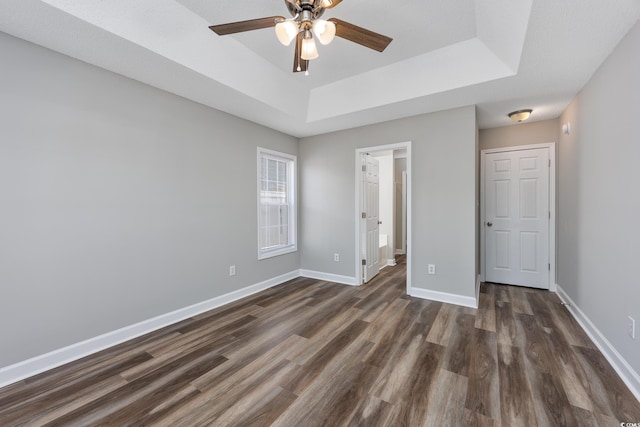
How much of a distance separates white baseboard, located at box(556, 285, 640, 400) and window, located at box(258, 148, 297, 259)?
3.71m

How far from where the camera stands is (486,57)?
2.50m

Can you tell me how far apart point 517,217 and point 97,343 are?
17.7 ft

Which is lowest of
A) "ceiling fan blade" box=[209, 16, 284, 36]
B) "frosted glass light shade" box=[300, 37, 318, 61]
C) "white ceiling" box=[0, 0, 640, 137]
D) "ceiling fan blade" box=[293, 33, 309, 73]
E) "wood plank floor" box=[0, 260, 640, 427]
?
"wood plank floor" box=[0, 260, 640, 427]

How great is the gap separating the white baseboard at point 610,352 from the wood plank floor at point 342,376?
0.19ft

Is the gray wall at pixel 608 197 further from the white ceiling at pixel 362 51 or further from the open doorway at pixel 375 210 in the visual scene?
the open doorway at pixel 375 210

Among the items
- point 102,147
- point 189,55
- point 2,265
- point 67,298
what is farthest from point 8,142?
point 189,55

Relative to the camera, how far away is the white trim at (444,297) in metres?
3.22

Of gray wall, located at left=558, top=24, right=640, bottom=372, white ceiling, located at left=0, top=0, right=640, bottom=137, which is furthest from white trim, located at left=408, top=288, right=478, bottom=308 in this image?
white ceiling, located at left=0, top=0, right=640, bottom=137

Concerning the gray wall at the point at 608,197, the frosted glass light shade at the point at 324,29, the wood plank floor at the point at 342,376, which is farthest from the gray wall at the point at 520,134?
the frosted glass light shade at the point at 324,29

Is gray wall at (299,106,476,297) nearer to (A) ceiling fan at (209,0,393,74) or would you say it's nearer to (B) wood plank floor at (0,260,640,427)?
(B) wood plank floor at (0,260,640,427)

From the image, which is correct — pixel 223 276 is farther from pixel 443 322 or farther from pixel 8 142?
pixel 443 322

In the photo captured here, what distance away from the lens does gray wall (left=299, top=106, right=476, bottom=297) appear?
325cm

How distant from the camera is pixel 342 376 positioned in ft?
6.45

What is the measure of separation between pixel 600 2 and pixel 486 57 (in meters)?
0.95
